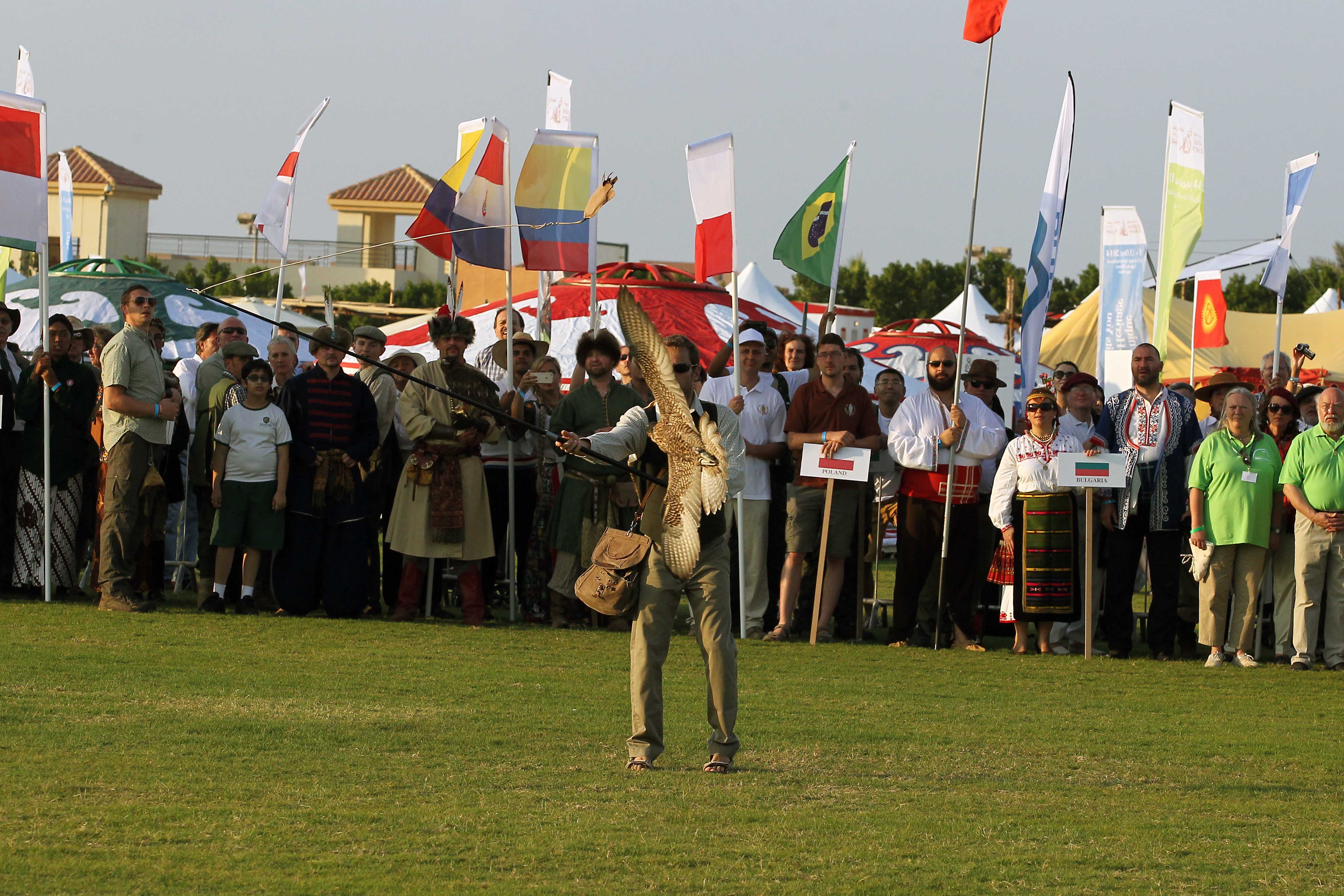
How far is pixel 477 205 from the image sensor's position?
38.0 ft

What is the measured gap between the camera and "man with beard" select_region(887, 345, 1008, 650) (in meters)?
10.5

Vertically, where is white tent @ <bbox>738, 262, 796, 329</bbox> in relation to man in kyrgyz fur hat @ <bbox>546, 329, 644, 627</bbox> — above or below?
above

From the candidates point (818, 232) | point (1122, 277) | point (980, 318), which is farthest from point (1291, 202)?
point (980, 318)

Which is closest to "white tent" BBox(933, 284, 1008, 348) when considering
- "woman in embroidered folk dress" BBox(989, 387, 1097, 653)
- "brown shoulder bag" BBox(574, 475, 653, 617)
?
"woman in embroidered folk dress" BBox(989, 387, 1097, 653)

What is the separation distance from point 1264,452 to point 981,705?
10.6 ft

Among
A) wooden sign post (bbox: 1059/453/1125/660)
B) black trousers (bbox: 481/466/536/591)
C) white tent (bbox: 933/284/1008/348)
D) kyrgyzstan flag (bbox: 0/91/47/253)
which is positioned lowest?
black trousers (bbox: 481/466/536/591)

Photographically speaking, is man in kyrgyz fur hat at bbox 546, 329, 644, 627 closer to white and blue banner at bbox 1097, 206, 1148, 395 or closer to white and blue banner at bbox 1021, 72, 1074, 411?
white and blue banner at bbox 1021, 72, 1074, 411

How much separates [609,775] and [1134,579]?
18.0ft

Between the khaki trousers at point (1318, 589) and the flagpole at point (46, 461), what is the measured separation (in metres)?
8.06

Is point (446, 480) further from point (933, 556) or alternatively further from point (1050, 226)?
point (1050, 226)

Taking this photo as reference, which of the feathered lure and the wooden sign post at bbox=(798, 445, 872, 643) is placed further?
the wooden sign post at bbox=(798, 445, 872, 643)

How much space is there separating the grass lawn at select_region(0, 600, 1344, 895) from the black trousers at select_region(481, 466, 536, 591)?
1674mm

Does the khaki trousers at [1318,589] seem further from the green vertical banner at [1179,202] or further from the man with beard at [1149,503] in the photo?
the green vertical banner at [1179,202]

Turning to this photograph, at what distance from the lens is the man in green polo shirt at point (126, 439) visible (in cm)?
1027
